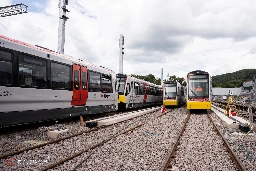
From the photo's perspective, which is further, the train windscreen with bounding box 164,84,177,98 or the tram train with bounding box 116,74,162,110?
the train windscreen with bounding box 164,84,177,98

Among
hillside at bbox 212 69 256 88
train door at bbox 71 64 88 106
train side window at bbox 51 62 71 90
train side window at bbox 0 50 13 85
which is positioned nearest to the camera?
train side window at bbox 0 50 13 85

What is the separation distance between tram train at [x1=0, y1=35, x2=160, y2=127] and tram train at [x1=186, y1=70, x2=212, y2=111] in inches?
316

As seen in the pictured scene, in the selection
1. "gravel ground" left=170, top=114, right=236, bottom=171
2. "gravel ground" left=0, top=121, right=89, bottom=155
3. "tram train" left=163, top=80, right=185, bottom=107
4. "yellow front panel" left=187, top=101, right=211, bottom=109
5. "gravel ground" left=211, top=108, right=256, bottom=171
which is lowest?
"gravel ground" left=211, top=108, right=256, bottom=171

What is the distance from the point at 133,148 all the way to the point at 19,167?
10.6ft

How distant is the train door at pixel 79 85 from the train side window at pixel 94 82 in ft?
1.78

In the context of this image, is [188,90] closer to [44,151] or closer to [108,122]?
[108,122]

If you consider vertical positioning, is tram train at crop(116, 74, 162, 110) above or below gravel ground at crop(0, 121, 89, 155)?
above

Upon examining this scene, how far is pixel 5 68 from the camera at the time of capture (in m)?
8.48

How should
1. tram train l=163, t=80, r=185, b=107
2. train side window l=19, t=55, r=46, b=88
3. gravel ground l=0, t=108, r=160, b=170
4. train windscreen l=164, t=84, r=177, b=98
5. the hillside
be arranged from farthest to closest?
1. the hillside
2. train windscreen l=164, t=84, r=177, b=98
3. tram train l=163, t=80, r=185, b=107
4. train side window l=19, t=55, r=46, b=88
5. gravel ground l=0, t=108, r=160, b=170

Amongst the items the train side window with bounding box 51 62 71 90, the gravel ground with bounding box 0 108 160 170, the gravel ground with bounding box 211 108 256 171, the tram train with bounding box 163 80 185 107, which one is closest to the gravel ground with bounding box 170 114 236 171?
the gravel ground with bounding box 211 108 256 171

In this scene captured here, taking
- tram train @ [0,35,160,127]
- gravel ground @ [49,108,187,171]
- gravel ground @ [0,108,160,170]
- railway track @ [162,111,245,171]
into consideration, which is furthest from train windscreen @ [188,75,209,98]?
gravel ground @ [0,108,160,170]

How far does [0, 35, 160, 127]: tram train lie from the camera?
28.1ft

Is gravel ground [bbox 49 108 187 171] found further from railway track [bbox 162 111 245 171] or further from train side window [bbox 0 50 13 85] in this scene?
train side window [bbox 0 50 13 85]

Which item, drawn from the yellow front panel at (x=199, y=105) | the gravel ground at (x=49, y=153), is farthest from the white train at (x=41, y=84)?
the yellow front panel at (x=199, y=105)
